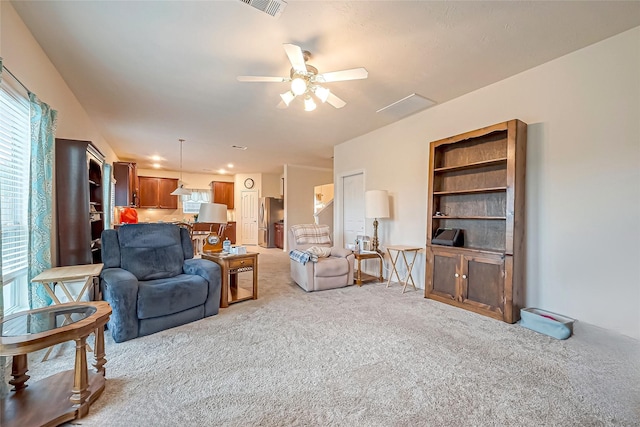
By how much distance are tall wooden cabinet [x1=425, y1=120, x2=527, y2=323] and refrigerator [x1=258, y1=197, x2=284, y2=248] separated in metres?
6.20

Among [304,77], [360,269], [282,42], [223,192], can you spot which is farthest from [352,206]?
[223,192]

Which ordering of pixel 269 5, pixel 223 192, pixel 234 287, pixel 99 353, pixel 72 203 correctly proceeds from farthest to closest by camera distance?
pixel 223 192 < pixel 234 287 < pixel 72 203 < pixel 269 5 < pixel 99 353

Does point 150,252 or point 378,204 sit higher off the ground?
point 378,204

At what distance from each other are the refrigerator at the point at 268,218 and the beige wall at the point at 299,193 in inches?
49.8

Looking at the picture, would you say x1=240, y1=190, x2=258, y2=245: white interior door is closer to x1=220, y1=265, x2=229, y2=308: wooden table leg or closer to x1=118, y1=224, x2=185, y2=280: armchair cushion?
x1=118, y1=224, x2=185, y2=280: armchair cushion

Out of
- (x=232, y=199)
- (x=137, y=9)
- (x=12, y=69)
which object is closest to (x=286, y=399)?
(x=137, y=9)

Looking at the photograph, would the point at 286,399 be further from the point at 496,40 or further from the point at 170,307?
the point at 496,40

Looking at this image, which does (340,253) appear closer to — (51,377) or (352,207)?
(352,207)

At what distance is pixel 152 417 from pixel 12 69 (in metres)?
2.63

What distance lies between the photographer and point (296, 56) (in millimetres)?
2115

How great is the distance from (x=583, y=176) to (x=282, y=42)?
305 centimetres

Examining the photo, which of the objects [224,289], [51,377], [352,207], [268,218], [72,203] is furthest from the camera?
[268,218]

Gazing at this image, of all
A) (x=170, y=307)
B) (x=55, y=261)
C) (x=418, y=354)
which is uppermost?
(x=55, y=261)

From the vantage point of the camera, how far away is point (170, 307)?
254 cm
